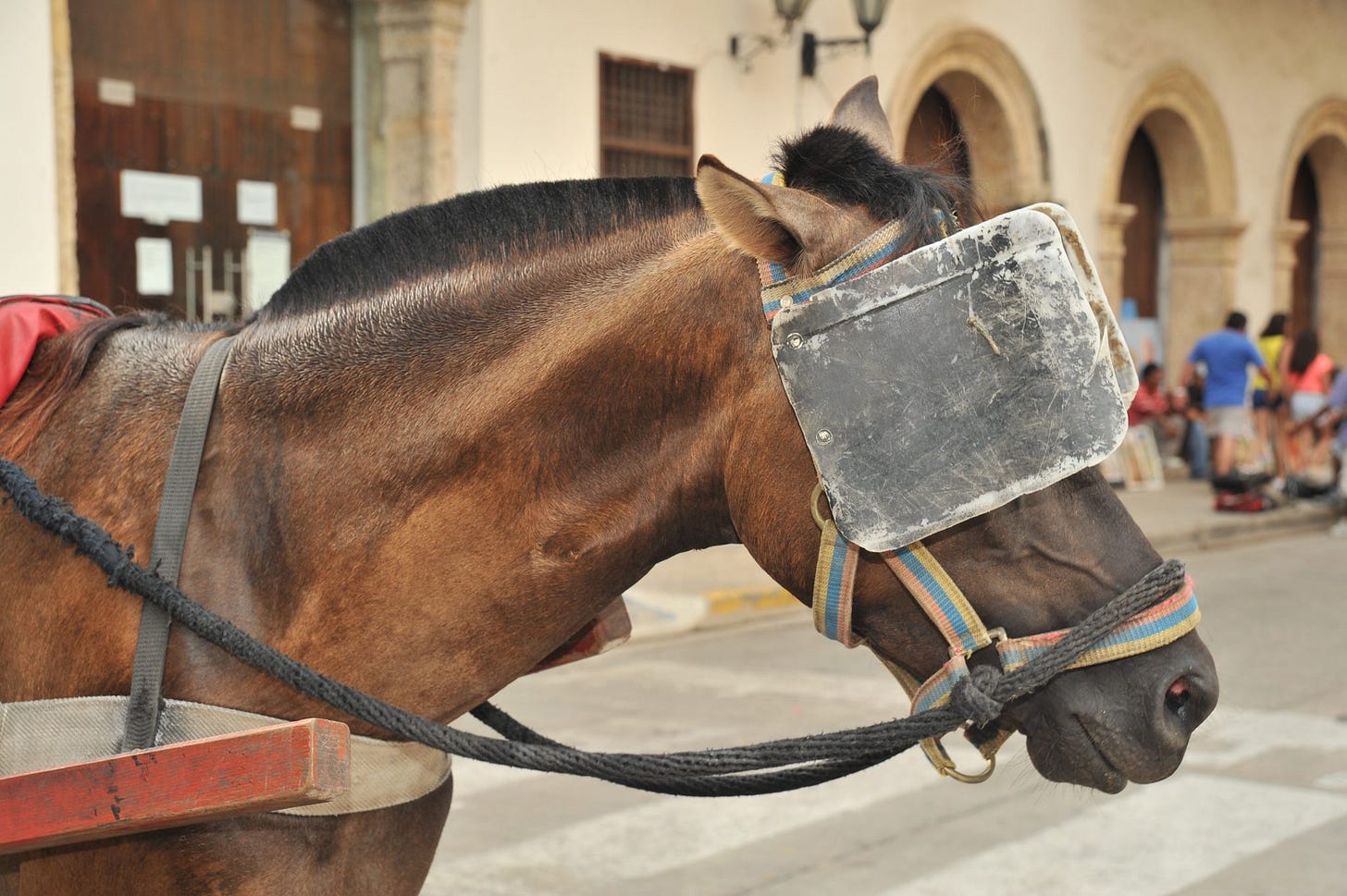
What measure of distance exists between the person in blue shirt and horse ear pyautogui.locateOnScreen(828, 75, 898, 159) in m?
12.3

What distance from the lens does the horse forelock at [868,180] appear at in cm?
189

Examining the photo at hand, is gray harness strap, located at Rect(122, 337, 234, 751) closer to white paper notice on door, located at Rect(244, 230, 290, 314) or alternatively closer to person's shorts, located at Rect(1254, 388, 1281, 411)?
white paper notice on door, located at Rect(244, 230, 290, 314)

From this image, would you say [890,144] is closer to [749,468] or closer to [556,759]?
[749,468]

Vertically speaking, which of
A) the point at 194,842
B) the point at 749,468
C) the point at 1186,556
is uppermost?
the point at 749,468

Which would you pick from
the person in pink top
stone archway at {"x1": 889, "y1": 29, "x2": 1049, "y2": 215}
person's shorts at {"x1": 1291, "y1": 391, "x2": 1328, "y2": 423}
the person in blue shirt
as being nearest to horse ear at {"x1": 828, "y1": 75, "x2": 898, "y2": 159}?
stone archway at {"x1": 889, "y1": 29, "x2": 1049, "y2": 215}

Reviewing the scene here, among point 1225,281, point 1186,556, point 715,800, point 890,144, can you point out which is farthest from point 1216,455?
point 890,144

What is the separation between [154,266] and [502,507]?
7822mm

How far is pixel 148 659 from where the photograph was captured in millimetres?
1840

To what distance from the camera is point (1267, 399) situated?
1565 cm

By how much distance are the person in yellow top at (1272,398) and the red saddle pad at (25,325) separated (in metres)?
14.9

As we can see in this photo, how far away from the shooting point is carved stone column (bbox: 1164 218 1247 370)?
17172mm

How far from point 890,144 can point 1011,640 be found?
2.72 ft

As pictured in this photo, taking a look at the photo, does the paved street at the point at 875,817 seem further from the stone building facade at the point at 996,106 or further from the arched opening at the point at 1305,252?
the arched opening at the point at 1305,252

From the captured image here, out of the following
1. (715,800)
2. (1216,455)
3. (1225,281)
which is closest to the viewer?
(715,800)
